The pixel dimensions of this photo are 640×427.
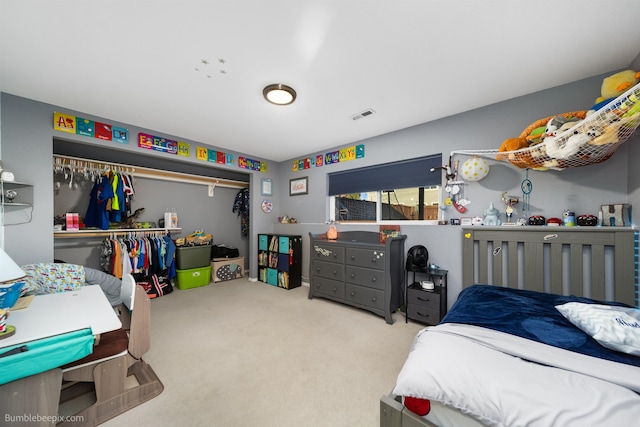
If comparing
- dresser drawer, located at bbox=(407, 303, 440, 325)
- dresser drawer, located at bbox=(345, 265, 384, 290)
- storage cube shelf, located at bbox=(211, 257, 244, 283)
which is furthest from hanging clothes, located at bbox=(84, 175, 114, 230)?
dresser drawer, located at bbox=(407, 303, 440, 325)

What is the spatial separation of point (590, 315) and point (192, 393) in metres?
2.37

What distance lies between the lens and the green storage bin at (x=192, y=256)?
399cm

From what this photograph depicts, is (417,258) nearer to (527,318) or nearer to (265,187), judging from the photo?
(527,318)

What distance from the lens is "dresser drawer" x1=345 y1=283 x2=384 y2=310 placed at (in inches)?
110

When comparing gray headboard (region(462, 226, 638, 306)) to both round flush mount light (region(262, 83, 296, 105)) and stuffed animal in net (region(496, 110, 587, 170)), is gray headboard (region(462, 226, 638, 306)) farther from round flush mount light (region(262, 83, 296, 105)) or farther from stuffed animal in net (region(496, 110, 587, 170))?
round flush mount light (region(262, 83, 296, 105))

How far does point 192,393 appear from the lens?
163 cm

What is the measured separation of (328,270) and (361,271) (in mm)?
548

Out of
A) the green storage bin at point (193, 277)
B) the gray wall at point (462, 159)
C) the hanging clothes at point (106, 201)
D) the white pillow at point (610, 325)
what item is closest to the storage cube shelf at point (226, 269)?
the green storage bin at point (193, 277)

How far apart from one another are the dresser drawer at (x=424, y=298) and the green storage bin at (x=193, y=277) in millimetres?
3489

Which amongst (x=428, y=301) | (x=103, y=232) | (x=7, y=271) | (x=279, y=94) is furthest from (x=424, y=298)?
(x=103, y=232)

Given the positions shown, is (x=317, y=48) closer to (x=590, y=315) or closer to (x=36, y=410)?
(x=590, y=315)

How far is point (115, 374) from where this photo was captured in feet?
4.85

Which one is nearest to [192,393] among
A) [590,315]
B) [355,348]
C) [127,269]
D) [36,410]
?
[36,410]

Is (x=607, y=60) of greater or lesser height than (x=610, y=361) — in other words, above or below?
above
